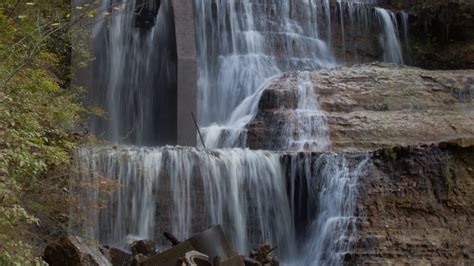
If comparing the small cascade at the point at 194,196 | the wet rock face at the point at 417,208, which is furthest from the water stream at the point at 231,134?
the wet rock face at the point at 417,208

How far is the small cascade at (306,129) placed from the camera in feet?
47.1

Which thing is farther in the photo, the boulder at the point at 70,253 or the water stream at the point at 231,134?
the water stream at the point at 231,134

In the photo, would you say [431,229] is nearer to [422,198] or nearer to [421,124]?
[422,198]

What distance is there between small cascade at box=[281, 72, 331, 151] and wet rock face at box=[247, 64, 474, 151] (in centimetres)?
14

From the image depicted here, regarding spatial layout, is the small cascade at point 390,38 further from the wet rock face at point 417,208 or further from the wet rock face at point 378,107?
the wet rock face at point 417,208

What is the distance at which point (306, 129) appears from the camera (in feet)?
48.2

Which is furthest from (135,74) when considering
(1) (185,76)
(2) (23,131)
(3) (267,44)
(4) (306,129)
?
(2) (23,131)

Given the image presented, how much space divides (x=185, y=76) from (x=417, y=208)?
6.76m

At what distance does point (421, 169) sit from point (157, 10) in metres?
9.18

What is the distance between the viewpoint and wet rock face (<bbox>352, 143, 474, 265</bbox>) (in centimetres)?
1042

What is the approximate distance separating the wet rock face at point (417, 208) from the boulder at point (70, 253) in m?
4.61

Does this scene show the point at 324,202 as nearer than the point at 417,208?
No

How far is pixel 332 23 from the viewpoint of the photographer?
21.6 m

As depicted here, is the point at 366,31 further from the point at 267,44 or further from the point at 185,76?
the point at 185,76
